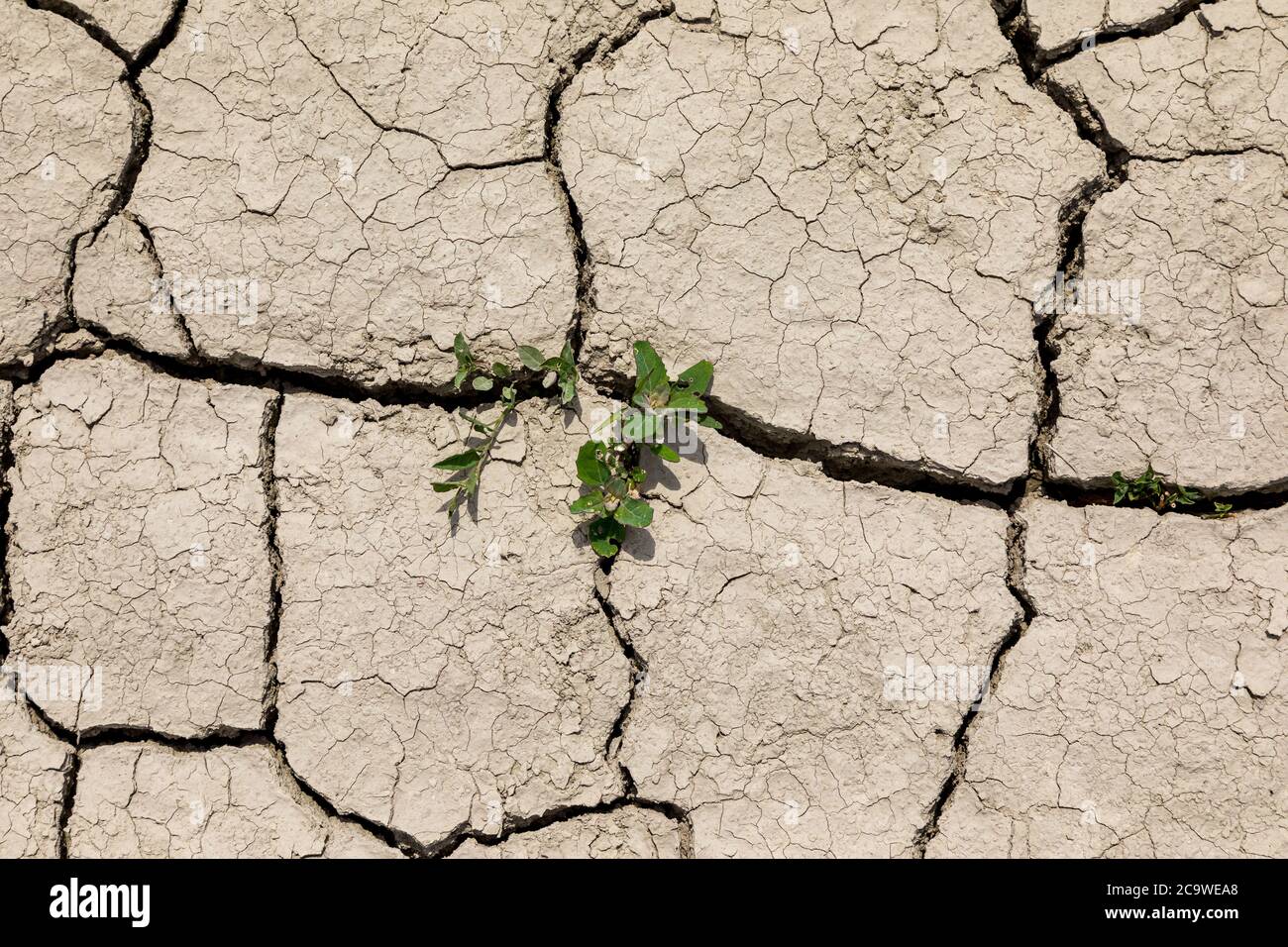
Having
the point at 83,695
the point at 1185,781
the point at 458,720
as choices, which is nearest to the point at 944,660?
the point at 1185,781

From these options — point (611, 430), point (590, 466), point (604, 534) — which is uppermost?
point (611, 430)

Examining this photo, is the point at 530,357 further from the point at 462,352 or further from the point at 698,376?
the point at 698,376

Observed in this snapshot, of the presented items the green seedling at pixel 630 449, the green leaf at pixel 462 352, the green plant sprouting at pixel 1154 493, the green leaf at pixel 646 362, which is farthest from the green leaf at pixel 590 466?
the green plant sprouting at pixel 1154 493

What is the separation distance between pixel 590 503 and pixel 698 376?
431 mm

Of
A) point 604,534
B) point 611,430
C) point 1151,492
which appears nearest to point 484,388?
point 611,430

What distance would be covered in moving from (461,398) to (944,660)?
145 centimetres

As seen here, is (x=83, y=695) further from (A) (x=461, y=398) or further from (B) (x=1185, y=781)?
(B) (x=1185, y=781)

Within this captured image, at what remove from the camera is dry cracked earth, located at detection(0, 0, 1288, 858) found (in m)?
2.67

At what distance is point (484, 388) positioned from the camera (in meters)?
2.70

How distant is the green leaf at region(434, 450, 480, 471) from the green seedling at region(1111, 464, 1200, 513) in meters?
1.68

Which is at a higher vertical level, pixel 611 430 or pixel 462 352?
pixel 462 352

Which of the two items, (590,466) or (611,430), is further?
(611,430)

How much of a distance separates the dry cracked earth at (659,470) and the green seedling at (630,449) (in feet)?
0.30

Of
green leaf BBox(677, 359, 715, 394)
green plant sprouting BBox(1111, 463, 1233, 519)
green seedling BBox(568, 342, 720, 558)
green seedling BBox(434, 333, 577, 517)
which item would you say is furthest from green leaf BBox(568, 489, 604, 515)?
green plant sprouting BBox(1111, 463, 1233, 519)
